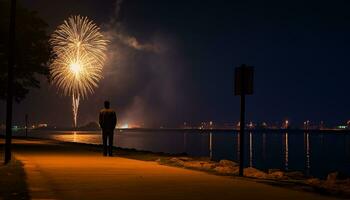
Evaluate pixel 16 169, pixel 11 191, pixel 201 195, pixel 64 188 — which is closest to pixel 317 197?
pixel 201 195

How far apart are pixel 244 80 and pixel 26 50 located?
30.5 meters

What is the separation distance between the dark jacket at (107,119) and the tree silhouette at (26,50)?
19678 mm

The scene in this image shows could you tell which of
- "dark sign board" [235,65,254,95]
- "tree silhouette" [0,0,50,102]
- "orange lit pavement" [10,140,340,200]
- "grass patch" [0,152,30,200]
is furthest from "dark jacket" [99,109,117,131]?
"tree silhouette" [0,0,50,102]

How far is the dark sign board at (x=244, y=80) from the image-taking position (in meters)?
16.1

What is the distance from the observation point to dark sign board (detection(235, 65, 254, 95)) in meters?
16.1

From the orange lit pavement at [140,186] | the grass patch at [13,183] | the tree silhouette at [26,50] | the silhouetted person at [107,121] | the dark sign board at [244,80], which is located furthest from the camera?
the tree silhouette at [26,50]

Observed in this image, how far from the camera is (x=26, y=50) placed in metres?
44.0

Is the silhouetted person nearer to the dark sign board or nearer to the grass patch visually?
the grass patch

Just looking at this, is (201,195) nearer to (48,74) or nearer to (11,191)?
(11,191)

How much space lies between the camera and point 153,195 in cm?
1141

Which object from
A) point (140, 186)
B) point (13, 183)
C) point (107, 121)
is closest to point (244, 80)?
point (140, 186)

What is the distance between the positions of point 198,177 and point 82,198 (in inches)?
191

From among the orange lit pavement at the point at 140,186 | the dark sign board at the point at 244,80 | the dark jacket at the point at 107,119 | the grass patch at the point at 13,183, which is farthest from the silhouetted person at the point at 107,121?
the dark sign board at the point at 244,80

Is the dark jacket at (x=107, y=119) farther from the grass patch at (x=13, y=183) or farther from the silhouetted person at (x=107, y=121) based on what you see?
the grass patch at (x=13, y=183)
